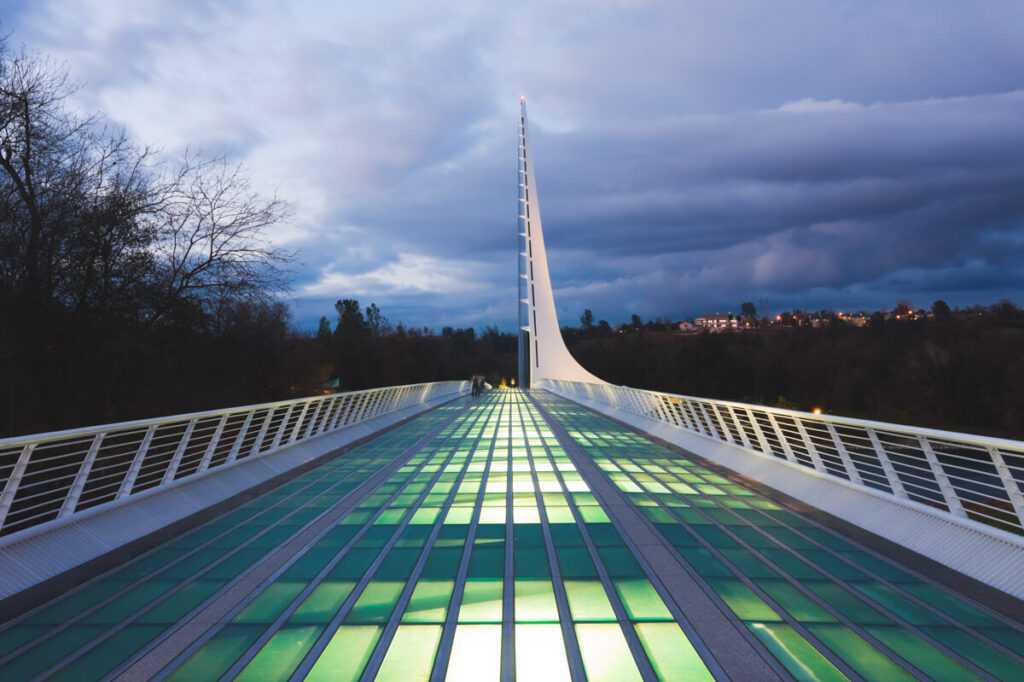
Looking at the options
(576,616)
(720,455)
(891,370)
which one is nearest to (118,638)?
(576,616)

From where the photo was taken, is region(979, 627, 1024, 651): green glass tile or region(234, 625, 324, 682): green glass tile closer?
region(234, 625, 324, 682): green glass tile

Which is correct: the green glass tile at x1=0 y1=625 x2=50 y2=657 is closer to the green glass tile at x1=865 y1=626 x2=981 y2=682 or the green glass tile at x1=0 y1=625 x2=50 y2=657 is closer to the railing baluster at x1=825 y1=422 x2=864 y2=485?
the green glass tile at x1=865 y1=626 x2=981 y2=682

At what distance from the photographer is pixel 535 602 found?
4.19 m

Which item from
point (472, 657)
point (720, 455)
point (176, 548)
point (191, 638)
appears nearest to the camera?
point (472, 657)

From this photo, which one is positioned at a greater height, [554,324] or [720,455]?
[554,324]

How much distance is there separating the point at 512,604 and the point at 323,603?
1.27 m

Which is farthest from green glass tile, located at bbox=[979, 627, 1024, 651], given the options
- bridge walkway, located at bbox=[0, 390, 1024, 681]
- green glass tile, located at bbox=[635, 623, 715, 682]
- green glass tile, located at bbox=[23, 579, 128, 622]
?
green glass tile, located at bbox=[23, 579, 128, 622]

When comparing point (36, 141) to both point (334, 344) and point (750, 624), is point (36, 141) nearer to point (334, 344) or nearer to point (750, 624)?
point (750, 624)

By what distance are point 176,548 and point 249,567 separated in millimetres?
1037

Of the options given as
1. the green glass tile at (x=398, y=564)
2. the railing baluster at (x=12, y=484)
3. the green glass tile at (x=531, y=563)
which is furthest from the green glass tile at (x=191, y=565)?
the green glass tile at (x=531, y=563)

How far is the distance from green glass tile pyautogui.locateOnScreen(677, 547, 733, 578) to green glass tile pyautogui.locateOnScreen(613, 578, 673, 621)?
54 cm

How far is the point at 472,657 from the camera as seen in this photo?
3418 millimetres

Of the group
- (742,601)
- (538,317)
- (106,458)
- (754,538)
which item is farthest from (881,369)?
(106,458)

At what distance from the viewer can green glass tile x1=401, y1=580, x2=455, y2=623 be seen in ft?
13.0
